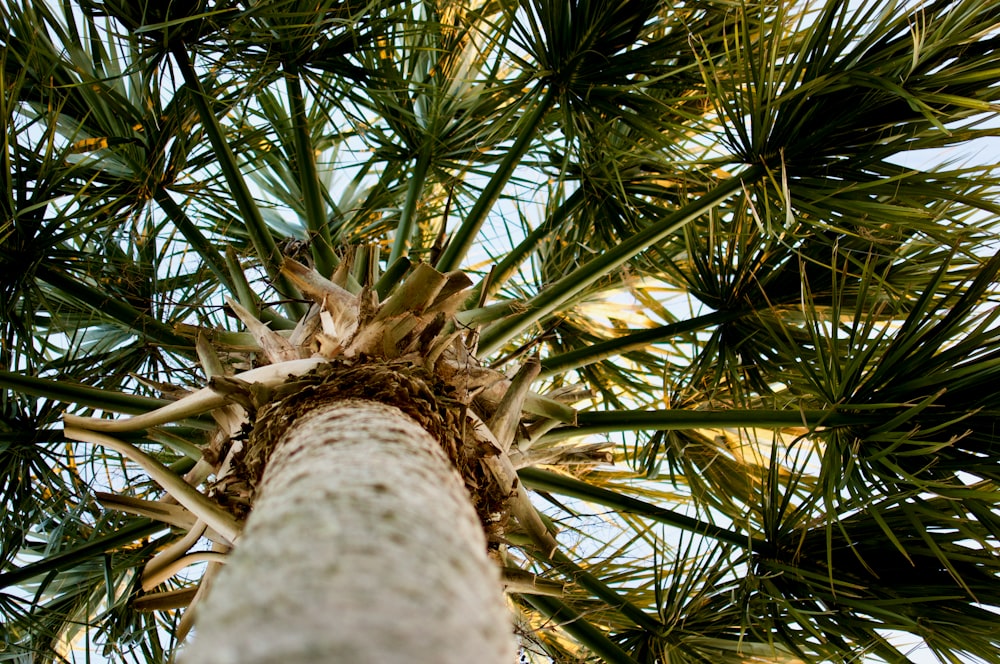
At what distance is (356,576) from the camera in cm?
59

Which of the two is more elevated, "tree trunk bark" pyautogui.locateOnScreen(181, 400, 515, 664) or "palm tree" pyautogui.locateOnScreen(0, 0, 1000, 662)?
"palm tree" pyautogui.locateOnScreen(0, 0, 1000, 662)

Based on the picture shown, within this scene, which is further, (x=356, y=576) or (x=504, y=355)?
(x=504, y=355)

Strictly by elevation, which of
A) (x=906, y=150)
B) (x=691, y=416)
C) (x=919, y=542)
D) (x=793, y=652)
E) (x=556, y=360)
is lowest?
(x=793, y=652)

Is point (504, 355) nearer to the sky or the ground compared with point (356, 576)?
nearer to the sky

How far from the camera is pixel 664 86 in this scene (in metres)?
2.64

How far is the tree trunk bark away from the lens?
1.72 ft

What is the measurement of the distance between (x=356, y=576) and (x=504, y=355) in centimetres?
171

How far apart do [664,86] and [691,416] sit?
136 cm

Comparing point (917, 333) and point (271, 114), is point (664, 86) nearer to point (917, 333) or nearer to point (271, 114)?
point (917, 333)

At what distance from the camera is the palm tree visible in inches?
37.6

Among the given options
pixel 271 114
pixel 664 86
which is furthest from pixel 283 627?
pixel 271 114

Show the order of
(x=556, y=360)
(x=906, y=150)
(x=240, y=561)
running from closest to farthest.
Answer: (x=240, y=561) → (x=906, y=150) → (x=556, y=360)

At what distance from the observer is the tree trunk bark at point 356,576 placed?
1.72ft

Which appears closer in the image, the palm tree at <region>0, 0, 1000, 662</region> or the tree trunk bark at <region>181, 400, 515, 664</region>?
the tree trunk bark at <region>181, 400, 515, 664</region>
